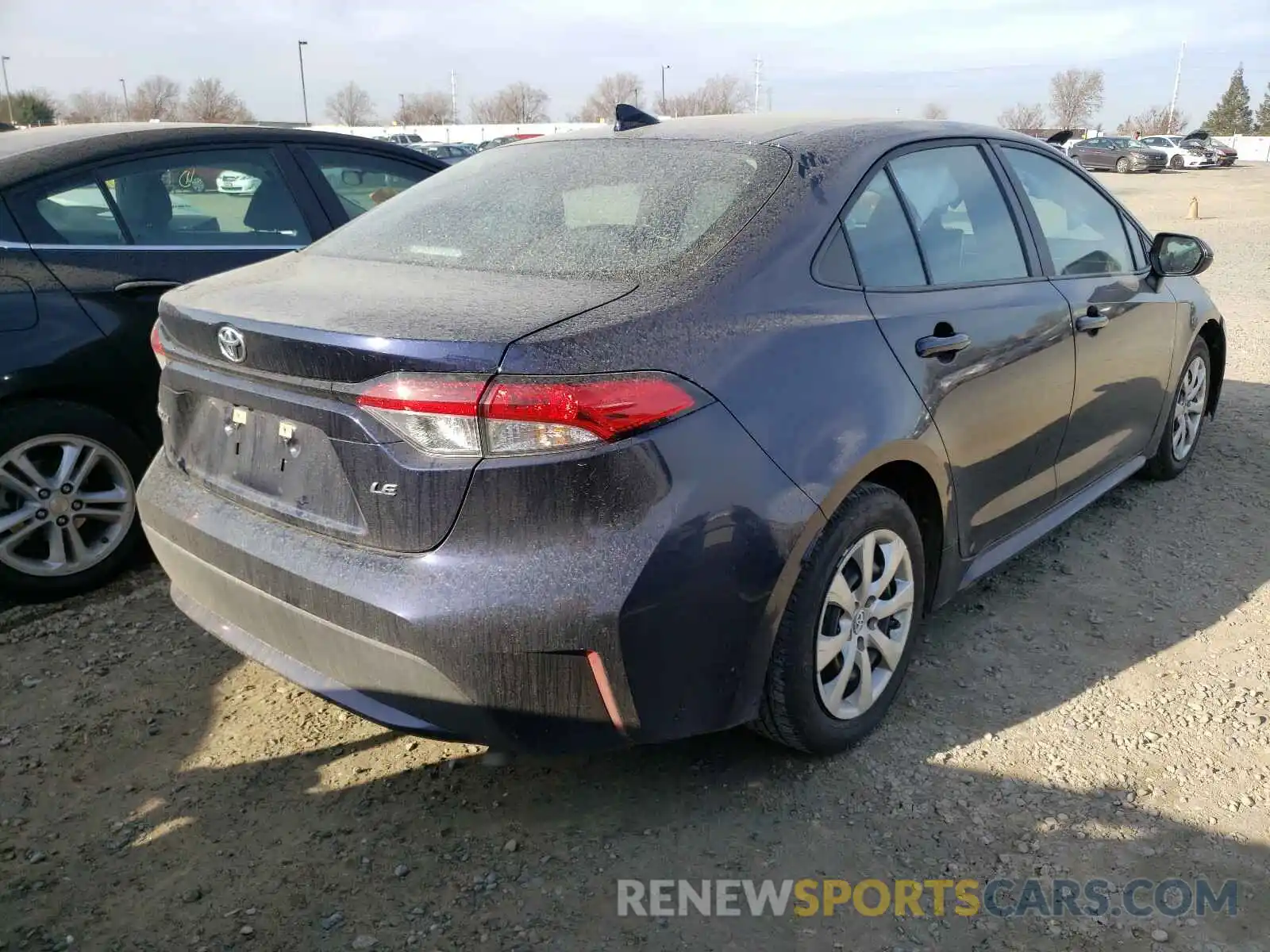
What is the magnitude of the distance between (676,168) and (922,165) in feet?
2.77

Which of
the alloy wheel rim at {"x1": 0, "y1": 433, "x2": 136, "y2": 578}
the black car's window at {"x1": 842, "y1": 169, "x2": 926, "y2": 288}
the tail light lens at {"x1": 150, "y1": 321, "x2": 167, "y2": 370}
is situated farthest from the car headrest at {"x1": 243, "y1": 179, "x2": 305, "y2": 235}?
the black car's window at {"x1": 842, "y1": 169, "x2": 926, "y2": 288}

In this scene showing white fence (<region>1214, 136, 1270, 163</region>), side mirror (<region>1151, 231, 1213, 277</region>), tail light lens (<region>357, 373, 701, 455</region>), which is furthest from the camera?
white fence (<region>1214, 136, 1270, 163</region>)

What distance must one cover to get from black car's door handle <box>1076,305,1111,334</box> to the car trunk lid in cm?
205

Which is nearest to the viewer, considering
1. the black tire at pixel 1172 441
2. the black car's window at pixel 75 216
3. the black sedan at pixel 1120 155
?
the black car's window at pixel 75 216

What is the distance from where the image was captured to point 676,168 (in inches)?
110

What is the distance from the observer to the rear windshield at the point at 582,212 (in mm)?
2494

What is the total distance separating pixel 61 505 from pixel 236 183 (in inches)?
61.7

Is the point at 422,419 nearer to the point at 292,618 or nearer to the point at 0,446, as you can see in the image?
the point at 292,618

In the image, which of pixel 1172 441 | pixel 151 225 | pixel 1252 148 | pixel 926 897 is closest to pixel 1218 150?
pixel 1252 148

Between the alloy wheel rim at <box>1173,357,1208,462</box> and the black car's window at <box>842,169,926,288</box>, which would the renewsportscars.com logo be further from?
the alloy wheel rim at <box>1173,357,1208,462</box>

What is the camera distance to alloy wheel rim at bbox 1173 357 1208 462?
485 cm

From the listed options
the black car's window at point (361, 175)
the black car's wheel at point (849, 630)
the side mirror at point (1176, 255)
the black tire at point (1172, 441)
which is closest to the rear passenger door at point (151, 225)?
the black car's window at point (361, 175)

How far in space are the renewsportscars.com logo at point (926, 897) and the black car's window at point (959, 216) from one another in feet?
5.46

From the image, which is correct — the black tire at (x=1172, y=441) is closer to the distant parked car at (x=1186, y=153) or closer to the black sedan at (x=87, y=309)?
the black sedan at (x=87, y=309)
